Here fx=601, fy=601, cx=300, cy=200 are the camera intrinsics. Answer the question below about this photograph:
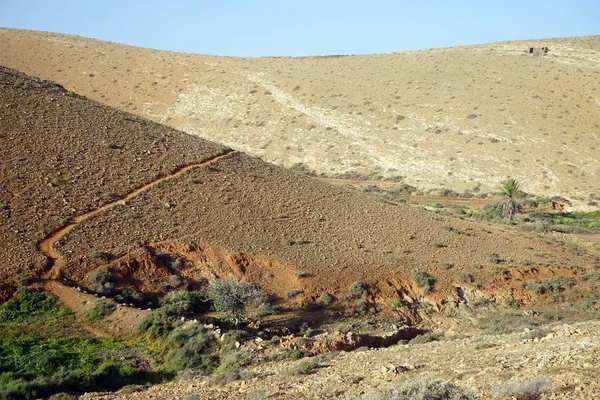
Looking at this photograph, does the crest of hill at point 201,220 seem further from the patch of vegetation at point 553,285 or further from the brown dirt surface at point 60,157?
the patch of vegetation at point 553,285

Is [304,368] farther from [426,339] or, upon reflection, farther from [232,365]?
A: [426,339]

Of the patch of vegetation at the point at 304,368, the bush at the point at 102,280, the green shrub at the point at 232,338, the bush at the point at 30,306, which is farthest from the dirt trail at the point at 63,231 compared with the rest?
the patch of vegetation at the point at 304,368

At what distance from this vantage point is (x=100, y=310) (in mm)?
15383

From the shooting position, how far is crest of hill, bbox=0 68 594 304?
728 inches

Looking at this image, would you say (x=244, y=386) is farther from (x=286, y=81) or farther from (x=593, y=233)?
(x=286, y=81)

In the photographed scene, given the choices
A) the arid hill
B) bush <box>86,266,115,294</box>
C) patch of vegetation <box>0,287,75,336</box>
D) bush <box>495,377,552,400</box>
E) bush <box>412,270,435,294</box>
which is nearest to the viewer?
bush <box>495,377,552,400</box>

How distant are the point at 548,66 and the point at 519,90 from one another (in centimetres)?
991

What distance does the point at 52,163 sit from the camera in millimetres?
21266

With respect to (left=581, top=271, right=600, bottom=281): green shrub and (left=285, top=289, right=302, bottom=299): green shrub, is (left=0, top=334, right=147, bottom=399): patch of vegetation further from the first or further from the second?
(left=581, top=271, right=600, bottom=281): green shrub

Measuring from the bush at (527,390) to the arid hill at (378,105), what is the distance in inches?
1329

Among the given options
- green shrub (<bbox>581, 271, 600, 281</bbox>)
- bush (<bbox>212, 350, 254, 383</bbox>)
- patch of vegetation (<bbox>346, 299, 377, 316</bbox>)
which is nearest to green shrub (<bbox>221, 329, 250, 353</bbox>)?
bush (<bbox>212, 350, 254, 383</bbox>)

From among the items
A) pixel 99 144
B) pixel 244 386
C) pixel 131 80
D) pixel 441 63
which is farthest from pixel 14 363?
pixel 441 63

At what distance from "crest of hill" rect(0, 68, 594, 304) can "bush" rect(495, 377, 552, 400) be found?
35.2 feet

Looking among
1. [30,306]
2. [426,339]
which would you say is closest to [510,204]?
[426,339]
